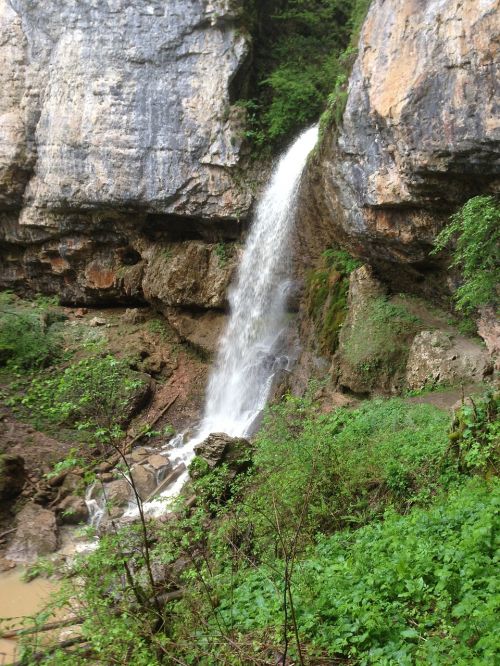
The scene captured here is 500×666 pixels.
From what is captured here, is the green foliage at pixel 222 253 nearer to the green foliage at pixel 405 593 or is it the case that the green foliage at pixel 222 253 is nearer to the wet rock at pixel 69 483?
the wet rock at pixel 69 483

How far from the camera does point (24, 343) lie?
14883 mm

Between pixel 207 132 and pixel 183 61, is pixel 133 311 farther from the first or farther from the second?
pixel 183 61

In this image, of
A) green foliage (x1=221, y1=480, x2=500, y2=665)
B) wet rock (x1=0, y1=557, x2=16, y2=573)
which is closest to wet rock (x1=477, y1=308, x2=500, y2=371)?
green foliage (x1=221, y1=480, x2=500, y2=665)

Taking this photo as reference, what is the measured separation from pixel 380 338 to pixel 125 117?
31.2 feet

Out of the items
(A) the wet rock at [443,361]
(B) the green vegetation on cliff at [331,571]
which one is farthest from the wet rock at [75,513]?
(A) the wet rock at [443,361]

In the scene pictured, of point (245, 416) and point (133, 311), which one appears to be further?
point (133, 311)

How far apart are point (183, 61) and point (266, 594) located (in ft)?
45.9

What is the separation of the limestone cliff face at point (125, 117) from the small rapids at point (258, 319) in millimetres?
1004

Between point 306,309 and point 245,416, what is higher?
point 306,309

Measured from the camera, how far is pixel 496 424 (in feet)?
15.7

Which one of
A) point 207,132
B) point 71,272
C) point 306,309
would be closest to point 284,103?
point 207,132

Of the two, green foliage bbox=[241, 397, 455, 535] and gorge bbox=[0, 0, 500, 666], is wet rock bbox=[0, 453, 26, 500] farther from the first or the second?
green foliage bbox=[241, 397, 455, 535]

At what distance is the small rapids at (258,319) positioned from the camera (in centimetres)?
1257

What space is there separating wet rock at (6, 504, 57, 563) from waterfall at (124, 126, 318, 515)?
3.41 metres
